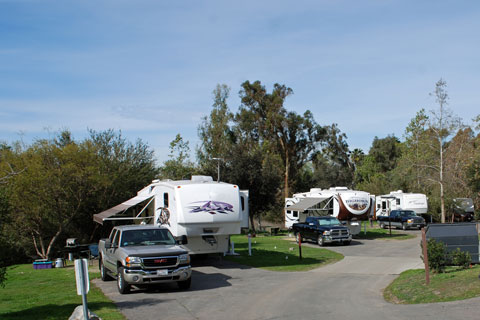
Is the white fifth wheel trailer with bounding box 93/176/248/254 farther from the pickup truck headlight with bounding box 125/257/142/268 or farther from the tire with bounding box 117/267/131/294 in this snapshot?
the pickup truck headlight with bounding box 125/257/142/268

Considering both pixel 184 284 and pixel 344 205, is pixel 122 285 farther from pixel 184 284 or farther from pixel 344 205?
pixel 344 205

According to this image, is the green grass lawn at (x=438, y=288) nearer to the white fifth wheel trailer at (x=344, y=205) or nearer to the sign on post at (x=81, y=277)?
the sign on post at (x=81, y=277)

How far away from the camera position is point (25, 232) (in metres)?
26.8

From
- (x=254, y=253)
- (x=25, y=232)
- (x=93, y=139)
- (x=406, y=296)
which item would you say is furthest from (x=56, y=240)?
(x=406, y=296)

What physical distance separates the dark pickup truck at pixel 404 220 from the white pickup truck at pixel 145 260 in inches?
1092

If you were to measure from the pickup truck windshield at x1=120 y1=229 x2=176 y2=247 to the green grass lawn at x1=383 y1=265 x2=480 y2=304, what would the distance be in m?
6.36

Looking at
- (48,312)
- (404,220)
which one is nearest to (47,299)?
(48,312)

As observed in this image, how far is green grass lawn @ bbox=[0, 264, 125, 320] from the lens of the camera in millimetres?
10463

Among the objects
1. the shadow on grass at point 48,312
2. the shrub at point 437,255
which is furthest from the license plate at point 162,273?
the shrub at point 437,255

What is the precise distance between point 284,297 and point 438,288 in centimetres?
366

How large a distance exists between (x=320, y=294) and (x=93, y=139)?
25.2 m

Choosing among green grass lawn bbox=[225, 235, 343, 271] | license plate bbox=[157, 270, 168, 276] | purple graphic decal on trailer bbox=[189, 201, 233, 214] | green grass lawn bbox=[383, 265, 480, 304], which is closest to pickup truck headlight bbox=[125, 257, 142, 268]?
license plate bbox=[157, 270, 168, 276]

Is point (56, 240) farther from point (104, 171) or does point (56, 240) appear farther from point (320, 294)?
point (320, 294)

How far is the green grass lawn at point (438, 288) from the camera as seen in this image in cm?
1055
